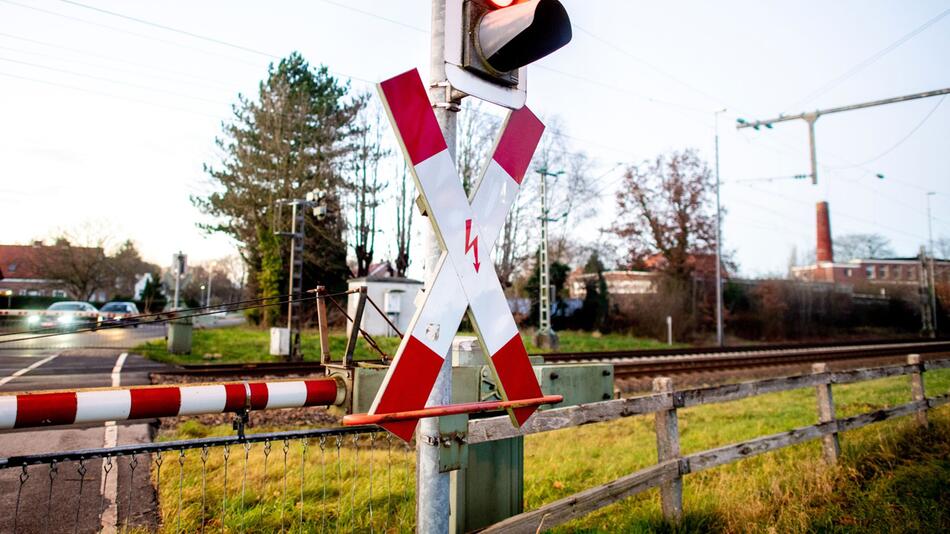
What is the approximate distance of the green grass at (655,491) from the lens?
3.93 meters

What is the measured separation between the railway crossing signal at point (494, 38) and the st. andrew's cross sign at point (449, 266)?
0.18 meters

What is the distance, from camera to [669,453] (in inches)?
157

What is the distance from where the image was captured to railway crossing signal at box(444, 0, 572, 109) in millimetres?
1867

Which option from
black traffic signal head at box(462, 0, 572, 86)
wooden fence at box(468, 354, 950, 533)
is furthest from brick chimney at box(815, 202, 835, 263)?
black traffic signal head at box(462, 0, 572, 86)

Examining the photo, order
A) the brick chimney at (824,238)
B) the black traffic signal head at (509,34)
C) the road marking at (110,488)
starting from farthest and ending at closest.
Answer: the brick chimney at (824,238)
the road marking at (110,488)
the black traffic signal head at (509,34)

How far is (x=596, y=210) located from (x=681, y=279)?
6474mm

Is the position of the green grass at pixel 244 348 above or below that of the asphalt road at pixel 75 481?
above

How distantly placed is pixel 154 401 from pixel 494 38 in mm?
1702

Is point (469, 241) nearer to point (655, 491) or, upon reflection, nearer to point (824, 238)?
point (655, 491)

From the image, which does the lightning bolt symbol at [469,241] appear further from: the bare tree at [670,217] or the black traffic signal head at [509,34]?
the bare tree at [670,217]

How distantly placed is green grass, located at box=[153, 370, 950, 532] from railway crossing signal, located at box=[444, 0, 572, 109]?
239cm

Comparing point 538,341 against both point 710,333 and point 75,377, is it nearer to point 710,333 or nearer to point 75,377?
point 75,377

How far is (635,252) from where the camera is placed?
36.6 meters

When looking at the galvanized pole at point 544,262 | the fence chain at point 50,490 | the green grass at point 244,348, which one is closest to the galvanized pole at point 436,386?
the fence chain at point 50,490
